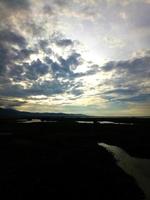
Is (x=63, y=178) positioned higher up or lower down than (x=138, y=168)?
lower down

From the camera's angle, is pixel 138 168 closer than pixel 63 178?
No

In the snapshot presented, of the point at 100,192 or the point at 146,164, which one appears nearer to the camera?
the point at 100,192

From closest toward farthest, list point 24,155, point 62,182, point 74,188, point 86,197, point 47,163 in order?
point 86,197, point 74,188, point 62,182, point 47,163, point 24,155

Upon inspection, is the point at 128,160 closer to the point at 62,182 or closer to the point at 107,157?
the point at 107,157

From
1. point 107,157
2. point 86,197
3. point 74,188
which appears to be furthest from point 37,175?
point 107,157

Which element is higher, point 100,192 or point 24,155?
point 24,155

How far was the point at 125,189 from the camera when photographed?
15664 millimetres

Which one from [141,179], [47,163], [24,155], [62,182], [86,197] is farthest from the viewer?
[24,155]

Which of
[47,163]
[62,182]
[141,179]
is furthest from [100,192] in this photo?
[47,163]

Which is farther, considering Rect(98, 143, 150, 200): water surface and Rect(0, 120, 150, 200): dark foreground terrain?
Rect(98, 143, 150, 200): water surface

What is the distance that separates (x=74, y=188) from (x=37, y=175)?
161 inches

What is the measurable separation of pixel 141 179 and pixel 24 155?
536 inches

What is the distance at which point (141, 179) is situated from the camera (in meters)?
17.9

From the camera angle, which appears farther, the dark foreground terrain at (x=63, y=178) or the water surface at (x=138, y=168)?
the water surface at (x=138, y=168)
